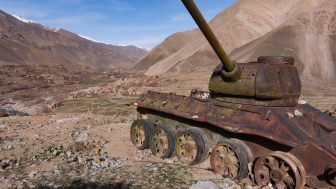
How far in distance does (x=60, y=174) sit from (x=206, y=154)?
4067mm

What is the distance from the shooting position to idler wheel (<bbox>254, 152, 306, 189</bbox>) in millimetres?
4641

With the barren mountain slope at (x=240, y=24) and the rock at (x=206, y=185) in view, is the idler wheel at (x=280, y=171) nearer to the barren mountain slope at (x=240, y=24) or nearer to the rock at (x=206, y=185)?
the rock at (x=206, y=185)

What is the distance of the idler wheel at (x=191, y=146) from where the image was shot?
645 centimetres

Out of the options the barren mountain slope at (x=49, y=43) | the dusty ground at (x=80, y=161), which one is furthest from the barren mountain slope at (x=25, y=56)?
the dusty ground at (x=80, y=161)

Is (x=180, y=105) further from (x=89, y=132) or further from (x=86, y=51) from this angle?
(x=86, y=51)

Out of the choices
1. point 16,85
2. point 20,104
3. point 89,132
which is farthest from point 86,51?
point 89,132

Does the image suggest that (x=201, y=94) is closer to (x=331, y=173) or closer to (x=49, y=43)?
(x=331, y=173)

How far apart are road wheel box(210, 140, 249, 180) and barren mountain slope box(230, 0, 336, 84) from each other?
27758mm

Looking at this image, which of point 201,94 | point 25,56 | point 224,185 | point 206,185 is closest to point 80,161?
point 206,185

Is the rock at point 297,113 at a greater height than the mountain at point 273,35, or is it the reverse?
the mountain at point 273,35

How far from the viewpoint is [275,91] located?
589 centimetres

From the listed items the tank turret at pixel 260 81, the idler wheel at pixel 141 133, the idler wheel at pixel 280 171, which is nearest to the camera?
the idler wheel at pixel 280 171

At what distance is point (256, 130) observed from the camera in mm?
5426

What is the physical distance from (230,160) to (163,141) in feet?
8.68
